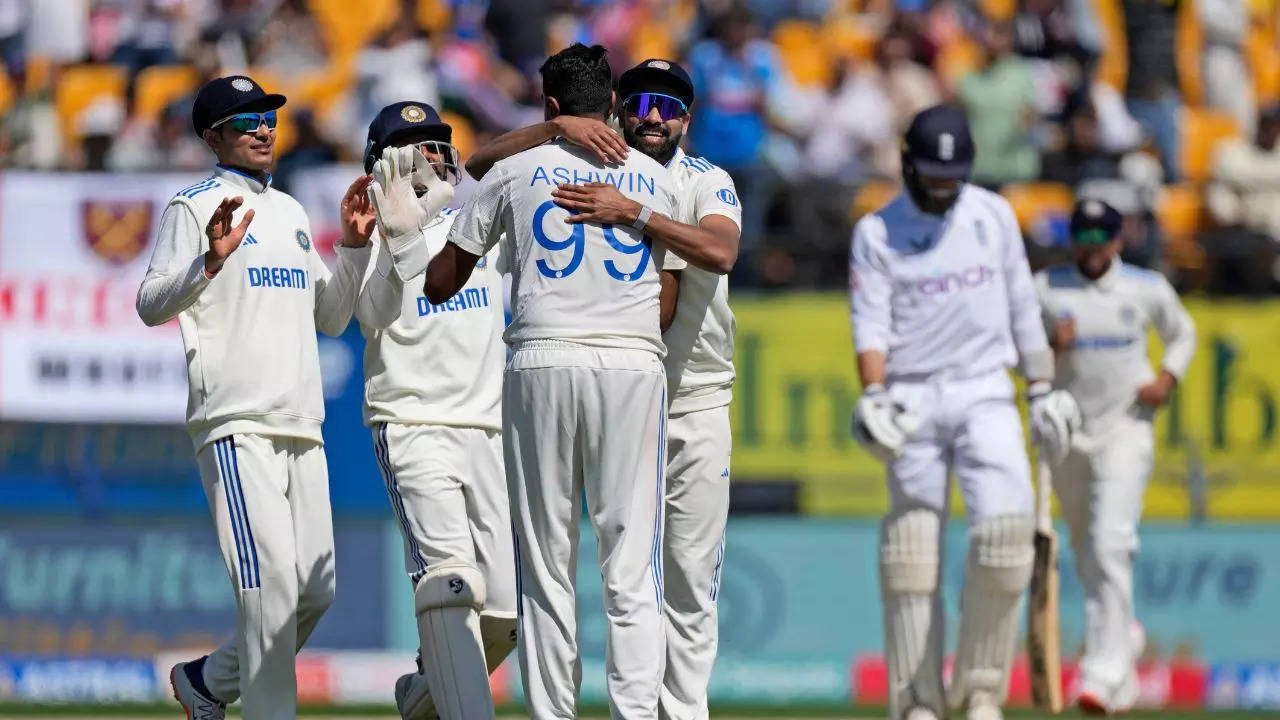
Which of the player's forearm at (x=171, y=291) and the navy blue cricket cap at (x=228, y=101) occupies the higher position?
the navy blue cricket cap at (x=228, y=101)

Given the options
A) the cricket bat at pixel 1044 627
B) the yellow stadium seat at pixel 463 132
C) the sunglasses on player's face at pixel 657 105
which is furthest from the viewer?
the yellow stadium seat at pixel 463 132

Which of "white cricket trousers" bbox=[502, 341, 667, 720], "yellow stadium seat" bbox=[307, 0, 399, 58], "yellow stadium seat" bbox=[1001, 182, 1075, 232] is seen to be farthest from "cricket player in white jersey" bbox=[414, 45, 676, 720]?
"yellow stadium seat" bbox=[307, 0, 399, 58]

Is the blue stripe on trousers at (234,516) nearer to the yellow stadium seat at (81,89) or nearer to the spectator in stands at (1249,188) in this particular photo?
the yellow stadium seat at (81,89)

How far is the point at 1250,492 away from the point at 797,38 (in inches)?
217

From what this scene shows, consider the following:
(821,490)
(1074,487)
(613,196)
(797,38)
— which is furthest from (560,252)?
(797,38)

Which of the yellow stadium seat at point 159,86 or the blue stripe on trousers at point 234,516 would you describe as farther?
the yellow stadium seat at point 159,86

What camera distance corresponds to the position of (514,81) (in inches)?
611

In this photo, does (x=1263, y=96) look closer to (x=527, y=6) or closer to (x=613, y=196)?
(x=527, y=6)

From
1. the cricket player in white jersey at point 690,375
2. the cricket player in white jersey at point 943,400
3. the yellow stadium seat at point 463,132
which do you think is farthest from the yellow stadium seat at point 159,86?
the cricket player in white jersey at point 690,375

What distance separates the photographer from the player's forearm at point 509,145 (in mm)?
7047

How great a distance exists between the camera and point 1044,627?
376 inches

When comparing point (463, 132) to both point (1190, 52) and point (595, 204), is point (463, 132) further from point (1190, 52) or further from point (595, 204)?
point (595, 204)

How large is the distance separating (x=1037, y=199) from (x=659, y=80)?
7.86 meters

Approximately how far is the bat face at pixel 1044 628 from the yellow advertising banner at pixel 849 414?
3.50 metres
